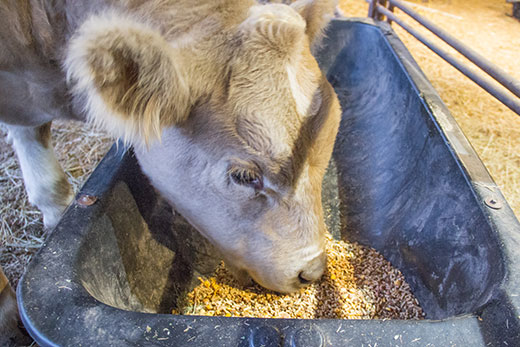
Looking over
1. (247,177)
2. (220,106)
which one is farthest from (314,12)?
(247,177)

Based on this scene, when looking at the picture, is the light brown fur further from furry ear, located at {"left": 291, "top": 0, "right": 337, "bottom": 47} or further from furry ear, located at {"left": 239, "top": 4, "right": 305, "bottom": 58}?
furry ear, located at {"left": 291, "top": 0, "right": 337, "bottom": 47}

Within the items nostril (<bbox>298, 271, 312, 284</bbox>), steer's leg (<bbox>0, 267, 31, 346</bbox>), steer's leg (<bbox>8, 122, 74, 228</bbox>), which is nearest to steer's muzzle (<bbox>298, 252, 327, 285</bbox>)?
nostril (<bbox>298, 271, 312, 284</bbox>)

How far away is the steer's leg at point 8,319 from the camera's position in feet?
4.83

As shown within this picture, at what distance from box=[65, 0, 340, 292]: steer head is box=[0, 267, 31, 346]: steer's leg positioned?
2.30 ft

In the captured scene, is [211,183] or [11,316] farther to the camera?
[11,316]

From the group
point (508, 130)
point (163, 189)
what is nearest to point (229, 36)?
point (163, 189)

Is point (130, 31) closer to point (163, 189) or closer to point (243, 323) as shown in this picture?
point (163, 189)

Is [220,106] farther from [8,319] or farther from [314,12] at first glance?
[8,319]

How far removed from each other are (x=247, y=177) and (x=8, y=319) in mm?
1059

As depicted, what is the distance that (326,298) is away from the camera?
70.0 inches

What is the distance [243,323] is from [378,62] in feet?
7.15

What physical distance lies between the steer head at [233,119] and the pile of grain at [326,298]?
0.25 m

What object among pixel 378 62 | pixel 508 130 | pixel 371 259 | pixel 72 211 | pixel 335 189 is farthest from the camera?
pixel 508 130

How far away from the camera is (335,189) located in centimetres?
243
